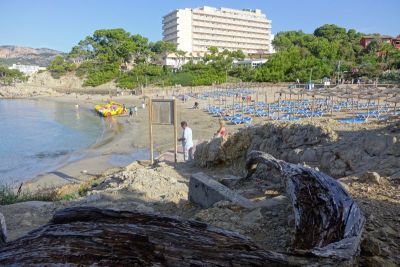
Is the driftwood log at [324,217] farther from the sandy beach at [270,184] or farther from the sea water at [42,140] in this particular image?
the sea water at [42,140]

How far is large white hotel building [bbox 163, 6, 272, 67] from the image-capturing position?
11188 centimetres

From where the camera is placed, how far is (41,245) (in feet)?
5.74

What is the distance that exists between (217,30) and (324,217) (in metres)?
120

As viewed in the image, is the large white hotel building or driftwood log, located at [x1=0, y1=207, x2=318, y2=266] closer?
driftwood log, located at [x1=0, y1=207, x2=318, y2=266]

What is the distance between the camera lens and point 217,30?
117 metres

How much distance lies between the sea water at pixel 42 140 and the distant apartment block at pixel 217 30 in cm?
6890

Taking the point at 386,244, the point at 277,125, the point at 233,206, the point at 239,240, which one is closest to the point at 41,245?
the point at 239,240

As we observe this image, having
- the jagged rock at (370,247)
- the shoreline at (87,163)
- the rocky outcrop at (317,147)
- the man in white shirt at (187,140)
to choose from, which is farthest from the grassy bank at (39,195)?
the jagged rock at (370,247)

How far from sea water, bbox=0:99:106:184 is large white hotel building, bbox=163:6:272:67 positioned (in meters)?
69.0

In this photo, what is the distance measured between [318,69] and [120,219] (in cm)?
6275

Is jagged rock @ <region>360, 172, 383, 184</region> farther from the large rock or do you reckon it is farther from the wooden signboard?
the wooden signboard

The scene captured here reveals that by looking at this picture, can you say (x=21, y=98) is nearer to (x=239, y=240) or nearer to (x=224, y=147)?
(x=224, y=147)

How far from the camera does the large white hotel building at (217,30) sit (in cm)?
11188

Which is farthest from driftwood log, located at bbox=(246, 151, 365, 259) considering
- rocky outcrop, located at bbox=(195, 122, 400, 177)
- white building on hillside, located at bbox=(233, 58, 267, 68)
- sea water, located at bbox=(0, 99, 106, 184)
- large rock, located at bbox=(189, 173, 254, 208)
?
white building on hillside, located at bbox=(233, 58, 267, 68)
